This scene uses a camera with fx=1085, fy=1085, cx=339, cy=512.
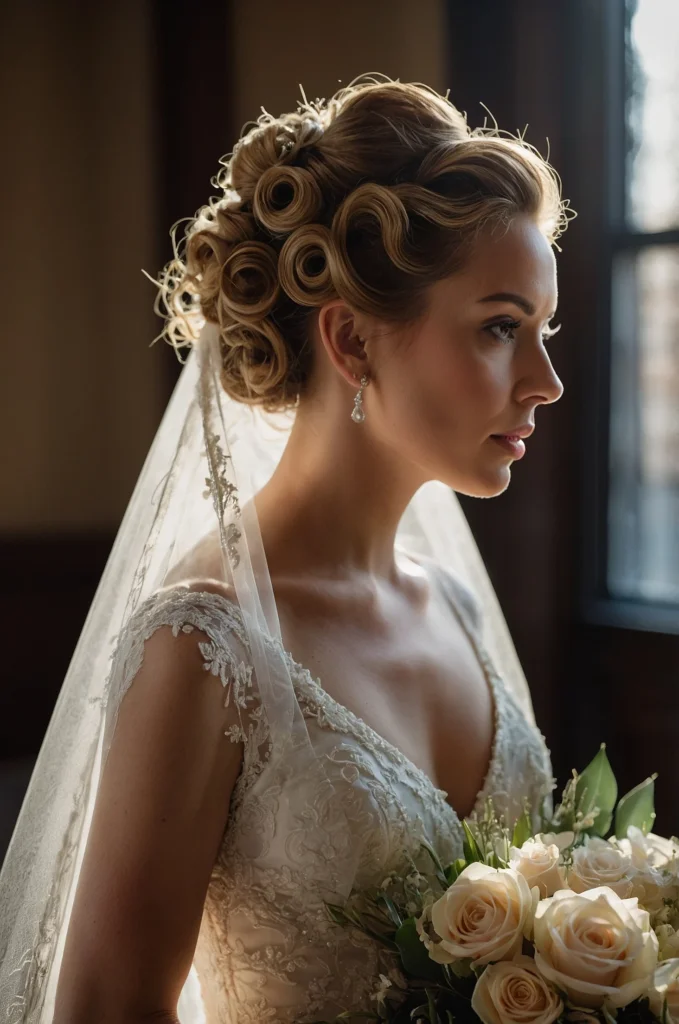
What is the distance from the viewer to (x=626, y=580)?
297 centimetres

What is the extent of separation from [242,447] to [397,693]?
0.47m

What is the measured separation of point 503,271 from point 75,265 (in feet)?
6.66

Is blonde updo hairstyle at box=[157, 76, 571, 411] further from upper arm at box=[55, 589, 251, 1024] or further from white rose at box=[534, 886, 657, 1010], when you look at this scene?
white rose at box=[534, 886, 657, 1010]

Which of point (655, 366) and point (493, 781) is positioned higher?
point (655, 366)

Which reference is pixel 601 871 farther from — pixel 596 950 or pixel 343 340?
pixel 343 340

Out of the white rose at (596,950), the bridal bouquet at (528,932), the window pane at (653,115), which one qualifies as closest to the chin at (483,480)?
the bridal bouquet at (528,932)

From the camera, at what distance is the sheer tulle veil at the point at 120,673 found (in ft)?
4.26

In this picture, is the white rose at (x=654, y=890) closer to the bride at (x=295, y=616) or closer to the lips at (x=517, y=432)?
the bride at (x=295, y=616)

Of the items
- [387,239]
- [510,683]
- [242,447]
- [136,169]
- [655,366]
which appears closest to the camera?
[387,239]

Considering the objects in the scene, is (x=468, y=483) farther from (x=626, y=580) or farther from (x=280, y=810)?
(x=626, y=580)

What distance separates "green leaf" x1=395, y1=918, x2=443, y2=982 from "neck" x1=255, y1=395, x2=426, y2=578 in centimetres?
50

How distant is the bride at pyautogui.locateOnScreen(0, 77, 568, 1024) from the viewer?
1212mm

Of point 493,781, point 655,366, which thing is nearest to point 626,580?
point 655,366

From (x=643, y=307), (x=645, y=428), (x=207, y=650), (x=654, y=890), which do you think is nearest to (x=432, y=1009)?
(x=654, y=890)
